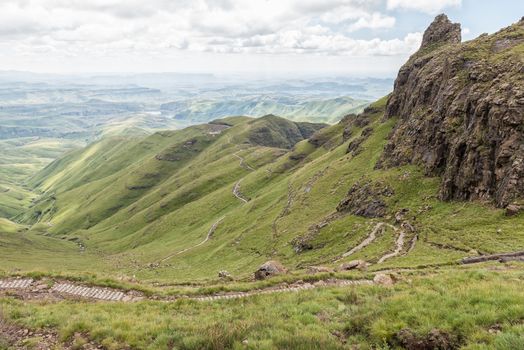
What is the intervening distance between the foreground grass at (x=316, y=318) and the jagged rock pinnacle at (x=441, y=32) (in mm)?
129948

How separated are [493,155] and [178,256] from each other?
92035 millimetres

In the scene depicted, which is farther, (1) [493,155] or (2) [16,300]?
(1) [493,155]

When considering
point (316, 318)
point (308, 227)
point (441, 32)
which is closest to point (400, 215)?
point (308, 227)

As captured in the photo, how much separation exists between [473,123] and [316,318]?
183 feet

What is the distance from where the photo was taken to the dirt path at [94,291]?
28070 millimetres

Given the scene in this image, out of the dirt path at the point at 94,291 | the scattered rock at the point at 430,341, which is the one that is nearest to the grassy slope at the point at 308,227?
the dirt path at the point at 94,291

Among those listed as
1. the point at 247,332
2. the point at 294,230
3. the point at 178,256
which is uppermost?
the point at 247,332

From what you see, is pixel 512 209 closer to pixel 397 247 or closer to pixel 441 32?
pixel 397 247

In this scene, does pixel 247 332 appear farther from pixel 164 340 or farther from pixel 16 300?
pixel 16 300

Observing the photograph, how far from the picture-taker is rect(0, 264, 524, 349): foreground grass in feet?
51.2

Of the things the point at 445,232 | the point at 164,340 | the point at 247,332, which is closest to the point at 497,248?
the point at 445,232

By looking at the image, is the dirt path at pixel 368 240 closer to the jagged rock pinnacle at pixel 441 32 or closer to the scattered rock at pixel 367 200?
the scattered rock at pixel 367 200

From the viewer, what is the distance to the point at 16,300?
26219 mm

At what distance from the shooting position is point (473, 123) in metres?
61.0
